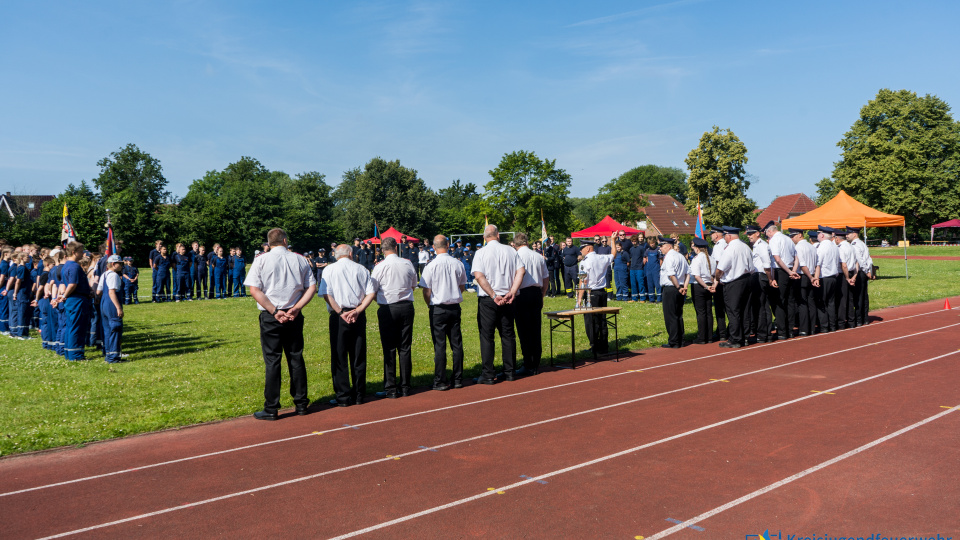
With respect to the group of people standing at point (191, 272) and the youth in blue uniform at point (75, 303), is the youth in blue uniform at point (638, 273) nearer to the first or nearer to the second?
the group of people standing at point (191, 272)

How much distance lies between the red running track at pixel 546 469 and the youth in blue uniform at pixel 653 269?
37.4 feet

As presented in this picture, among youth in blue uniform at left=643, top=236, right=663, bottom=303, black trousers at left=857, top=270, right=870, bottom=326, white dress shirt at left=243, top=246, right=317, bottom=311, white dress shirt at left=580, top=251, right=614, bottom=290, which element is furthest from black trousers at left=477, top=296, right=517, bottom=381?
youth in blue uniform at left=643, top=236, right=663, bottom=303

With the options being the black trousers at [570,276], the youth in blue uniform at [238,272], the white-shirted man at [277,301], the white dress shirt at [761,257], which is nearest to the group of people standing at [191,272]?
the youth in blue uniform at [238,272]

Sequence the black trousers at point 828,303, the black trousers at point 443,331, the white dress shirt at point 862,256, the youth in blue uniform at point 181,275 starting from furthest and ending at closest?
the youth in blue uniform at point 181,275
the white dress shirt at point 862,256
the black trousers at point 828,303
the black trousers at point 443,331

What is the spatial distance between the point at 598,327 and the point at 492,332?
9.49ft

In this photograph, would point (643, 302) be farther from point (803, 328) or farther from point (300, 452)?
point (300, 452)

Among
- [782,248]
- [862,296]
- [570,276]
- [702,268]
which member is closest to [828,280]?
[862,296]

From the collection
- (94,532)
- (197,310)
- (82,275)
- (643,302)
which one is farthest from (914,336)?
(197,310)

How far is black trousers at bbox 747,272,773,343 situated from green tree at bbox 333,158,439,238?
6206 centimetres

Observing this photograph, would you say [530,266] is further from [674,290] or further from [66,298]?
[66,298]

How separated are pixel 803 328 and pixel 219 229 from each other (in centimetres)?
5556

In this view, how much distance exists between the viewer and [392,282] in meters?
9.00

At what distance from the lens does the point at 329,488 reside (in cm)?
550

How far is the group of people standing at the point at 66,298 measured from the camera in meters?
11.7
